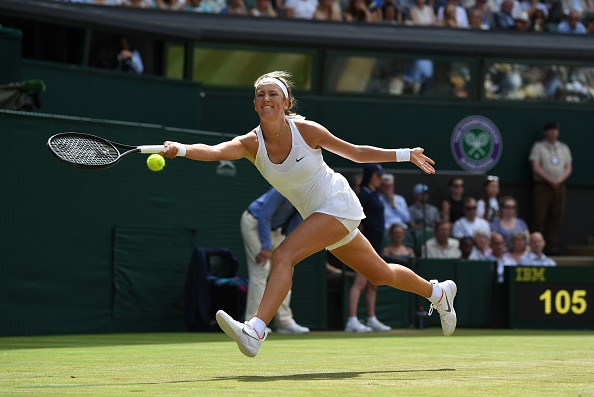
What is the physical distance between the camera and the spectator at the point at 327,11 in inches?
790

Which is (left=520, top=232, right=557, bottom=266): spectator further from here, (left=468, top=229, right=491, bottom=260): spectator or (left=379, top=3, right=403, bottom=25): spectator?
(left=379, top=3, right=403, bottom=25): spectator

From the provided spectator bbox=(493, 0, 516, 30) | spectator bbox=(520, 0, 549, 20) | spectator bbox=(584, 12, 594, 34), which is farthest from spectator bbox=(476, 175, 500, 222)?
spectator bbox=(584, 12, 594, 34)

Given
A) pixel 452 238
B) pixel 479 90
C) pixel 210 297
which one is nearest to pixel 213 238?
pixel 210 297

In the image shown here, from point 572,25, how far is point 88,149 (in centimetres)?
1568

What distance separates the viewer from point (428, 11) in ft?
68.2

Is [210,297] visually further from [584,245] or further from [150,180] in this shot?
[584,245]

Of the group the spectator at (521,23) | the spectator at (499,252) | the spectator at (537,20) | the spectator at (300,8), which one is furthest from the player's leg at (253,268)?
the spectator at (537,20)

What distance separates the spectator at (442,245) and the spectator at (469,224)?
63cm

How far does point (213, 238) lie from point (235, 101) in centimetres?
550

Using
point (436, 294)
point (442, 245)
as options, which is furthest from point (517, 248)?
point (436, 294)

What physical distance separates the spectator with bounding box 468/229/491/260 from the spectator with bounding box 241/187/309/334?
13.1 ft

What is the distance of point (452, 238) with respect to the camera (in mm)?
17281

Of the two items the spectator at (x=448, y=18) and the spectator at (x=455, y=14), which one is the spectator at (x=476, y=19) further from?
the spectator at (x=448, y=18)

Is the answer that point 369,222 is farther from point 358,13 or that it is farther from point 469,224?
point 358,13
